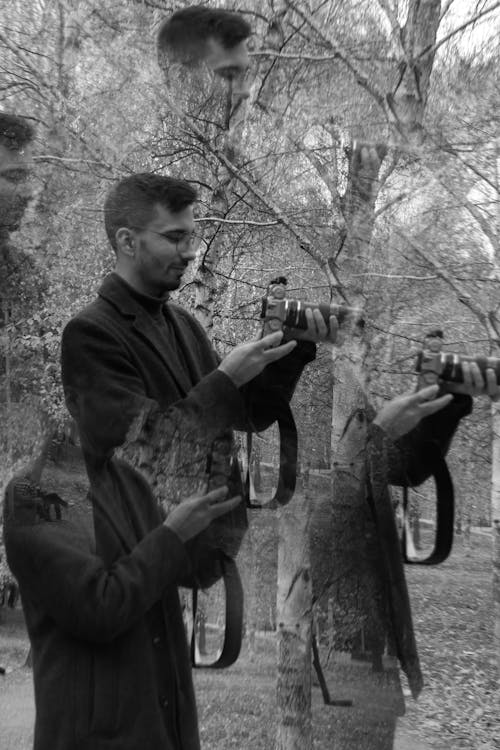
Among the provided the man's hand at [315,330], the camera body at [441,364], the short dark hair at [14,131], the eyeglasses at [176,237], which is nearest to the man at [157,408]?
the eyeglasses at [176,237]

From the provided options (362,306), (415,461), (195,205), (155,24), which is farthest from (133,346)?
(155,24)

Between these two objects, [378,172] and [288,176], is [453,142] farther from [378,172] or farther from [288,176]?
[288,176]

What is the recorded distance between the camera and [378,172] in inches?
81.3

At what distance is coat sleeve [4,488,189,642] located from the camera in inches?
85.9

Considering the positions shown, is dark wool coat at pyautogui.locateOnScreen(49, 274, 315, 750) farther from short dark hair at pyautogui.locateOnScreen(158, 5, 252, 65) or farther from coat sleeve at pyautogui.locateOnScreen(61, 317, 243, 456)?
short dark hair at pyautogui.locateOnScreen(158, 5, 252, 65)

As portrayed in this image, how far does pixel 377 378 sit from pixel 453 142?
504mm

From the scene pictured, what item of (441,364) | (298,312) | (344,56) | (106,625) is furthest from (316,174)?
(106,625)

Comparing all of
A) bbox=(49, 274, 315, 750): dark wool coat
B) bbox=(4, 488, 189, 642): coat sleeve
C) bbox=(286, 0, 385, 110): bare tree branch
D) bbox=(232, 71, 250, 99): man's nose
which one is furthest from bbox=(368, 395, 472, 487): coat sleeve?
bbox=(232, 71, 250, 99): man's nose

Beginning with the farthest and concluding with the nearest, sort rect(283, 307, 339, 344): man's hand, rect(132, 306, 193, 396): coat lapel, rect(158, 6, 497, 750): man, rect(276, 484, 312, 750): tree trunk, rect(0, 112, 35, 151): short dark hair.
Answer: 1. rect(0, 112, 35, 151): short dark hair
2. rect(132, 306, 193, 396): coat lapel
3. rect(276, 484, 312, 750): tree trunk
4. rect(283, 307, 339, 344): man's hand
5. rect(158, 6, 497, 750): man

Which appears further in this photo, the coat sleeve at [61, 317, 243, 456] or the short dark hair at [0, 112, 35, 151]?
the short dark hair at [0, 112, 35, 151]

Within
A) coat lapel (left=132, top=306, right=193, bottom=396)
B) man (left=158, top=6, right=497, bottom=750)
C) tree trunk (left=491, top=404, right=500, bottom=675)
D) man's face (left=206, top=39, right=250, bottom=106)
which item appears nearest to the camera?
tree trunk (left=491, top=404, right=500, bottom=675)

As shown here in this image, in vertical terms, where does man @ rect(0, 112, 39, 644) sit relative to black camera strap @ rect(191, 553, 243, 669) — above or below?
above

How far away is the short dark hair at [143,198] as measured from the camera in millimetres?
2244

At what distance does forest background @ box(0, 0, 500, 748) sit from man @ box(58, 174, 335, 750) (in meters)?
0.10
